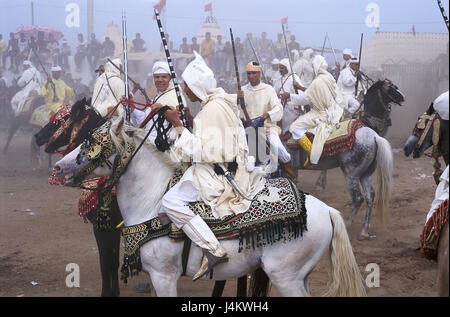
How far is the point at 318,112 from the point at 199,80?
4885 mm

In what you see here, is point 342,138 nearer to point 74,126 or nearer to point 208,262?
point 74,126

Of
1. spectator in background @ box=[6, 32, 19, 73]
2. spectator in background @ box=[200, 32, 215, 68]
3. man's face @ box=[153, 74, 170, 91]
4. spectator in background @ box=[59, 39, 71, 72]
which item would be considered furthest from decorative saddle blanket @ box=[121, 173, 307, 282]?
spectator in background @ box=[59, 39, 71, 72]

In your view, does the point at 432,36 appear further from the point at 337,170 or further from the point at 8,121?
the point at 8,121

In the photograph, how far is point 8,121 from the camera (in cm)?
2030

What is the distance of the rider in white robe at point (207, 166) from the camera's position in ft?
13.4

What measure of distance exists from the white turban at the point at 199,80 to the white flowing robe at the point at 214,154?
0.06 meters

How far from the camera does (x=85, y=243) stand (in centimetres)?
803

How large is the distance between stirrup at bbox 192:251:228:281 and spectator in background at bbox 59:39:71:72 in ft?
64.0

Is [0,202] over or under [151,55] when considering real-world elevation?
under

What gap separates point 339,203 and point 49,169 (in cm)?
771

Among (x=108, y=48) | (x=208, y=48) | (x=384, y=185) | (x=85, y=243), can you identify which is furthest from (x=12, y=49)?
(x=384, y=185)

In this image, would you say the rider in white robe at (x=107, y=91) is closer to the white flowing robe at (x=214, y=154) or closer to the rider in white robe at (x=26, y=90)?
the white flowing robe at (x=214, y=154)
